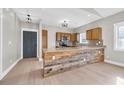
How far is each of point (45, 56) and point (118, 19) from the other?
3983 millimetres

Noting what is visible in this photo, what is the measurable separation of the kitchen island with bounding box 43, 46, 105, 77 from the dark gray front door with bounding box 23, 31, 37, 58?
3969mm

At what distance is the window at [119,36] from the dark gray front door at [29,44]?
17.4ft

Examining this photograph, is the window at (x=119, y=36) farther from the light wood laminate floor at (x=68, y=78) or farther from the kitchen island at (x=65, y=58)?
the light wood laminate floor at (x=68, y=78)

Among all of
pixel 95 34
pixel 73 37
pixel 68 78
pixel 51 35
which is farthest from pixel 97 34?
pixel 68 78

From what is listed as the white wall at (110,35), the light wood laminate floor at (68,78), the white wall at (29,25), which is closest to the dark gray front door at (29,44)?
the white wall at (29,25)

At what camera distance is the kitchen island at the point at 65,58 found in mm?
3320

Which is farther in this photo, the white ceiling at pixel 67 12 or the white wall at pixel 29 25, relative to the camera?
the white wall at pixel 29 25

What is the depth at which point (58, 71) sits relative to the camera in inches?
141

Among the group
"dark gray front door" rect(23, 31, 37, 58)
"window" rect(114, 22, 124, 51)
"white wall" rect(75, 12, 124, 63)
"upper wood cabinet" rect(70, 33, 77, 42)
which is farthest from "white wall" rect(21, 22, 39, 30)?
"window" rect(114, 22, 124, 51)

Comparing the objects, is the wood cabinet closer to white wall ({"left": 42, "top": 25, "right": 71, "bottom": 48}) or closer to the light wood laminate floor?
white wall ({"left": 42, "top": 25, "right": 71, "bottom": 48})

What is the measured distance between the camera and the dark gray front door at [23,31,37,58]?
7051mm
